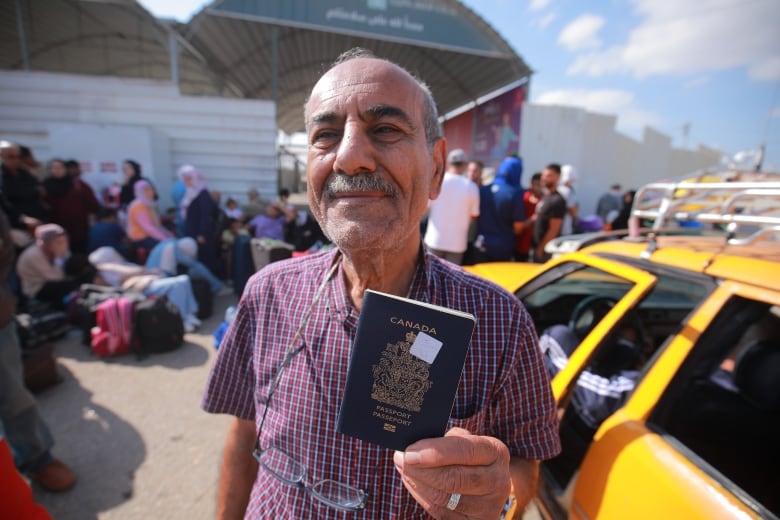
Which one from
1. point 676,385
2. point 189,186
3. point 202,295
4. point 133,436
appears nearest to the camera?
point 676,385

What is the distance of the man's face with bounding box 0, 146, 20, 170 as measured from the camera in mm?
4879

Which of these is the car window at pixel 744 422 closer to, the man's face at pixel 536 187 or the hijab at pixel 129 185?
the man's face at pixel 536 187

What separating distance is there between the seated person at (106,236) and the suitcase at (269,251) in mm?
2207

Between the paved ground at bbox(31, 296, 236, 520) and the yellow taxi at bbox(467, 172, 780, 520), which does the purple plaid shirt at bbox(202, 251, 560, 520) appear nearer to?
the yellow taxi at bbox(467, 172, 780, 520)

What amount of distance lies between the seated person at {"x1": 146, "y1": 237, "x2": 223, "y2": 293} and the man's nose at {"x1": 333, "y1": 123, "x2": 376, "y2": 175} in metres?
5.05

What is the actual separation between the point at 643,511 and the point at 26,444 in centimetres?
331

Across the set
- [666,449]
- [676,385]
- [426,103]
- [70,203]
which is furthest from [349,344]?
[70,203]

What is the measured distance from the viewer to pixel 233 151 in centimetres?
891

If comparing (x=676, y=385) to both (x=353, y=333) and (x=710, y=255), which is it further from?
(x=353, y=333)

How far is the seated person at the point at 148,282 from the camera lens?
4.63 metres

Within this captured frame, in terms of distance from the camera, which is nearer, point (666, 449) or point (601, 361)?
point (666, 449)

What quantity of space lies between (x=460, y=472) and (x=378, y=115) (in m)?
0.85

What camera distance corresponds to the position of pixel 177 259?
545 cm

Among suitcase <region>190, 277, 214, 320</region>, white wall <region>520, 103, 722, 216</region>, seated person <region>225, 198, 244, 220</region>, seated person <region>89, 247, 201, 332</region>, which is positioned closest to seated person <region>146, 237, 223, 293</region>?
suitcase <region>190, 277, 214, 320</region>
